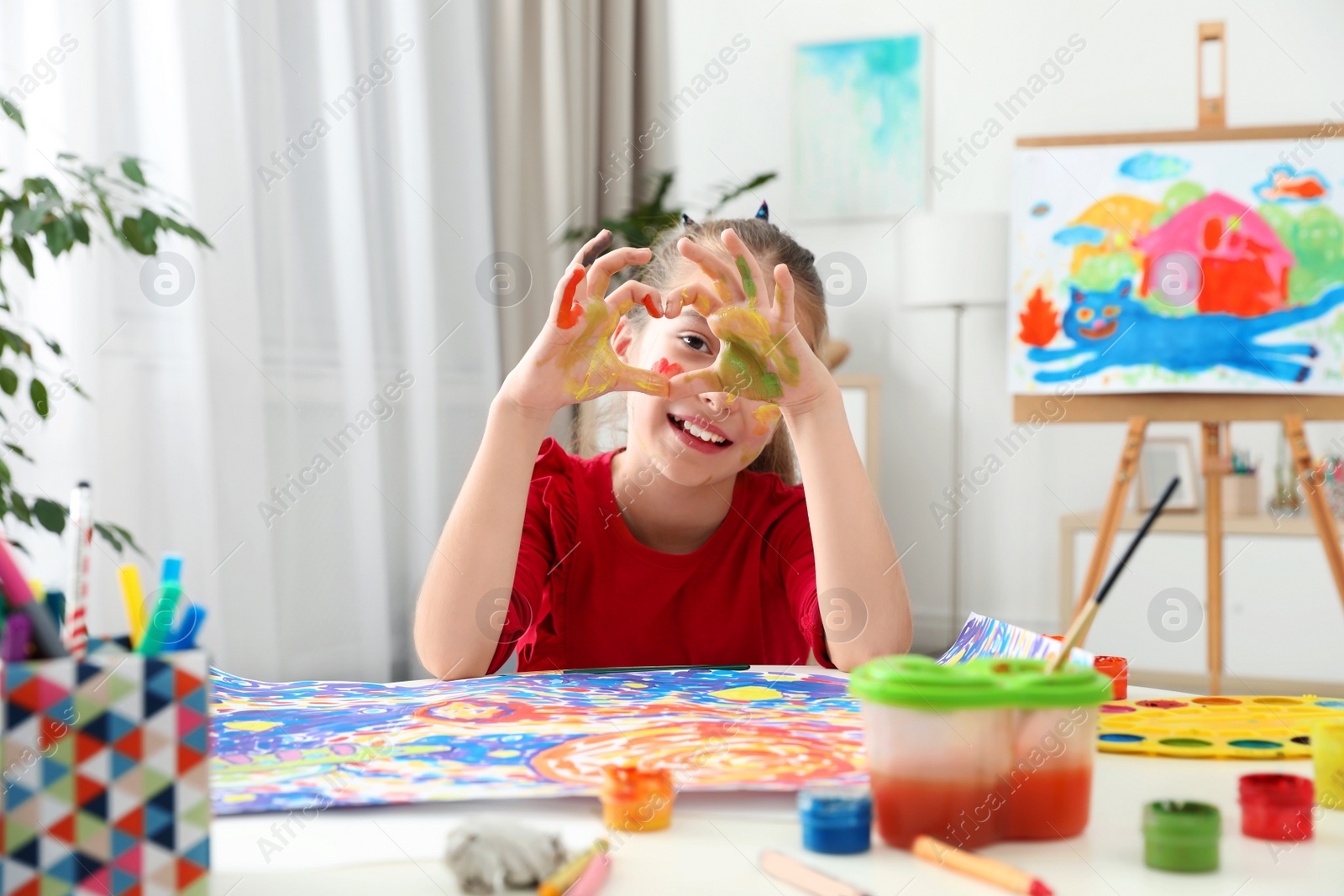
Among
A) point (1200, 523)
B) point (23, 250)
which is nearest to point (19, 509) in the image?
point (23, 250)

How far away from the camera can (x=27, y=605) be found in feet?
1.34

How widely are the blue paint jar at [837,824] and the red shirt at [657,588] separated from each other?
2.40 ft

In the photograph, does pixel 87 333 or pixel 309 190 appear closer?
pixel 87 333

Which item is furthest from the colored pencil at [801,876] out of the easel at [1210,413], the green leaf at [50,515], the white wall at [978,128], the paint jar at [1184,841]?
the white wall at [978,128]

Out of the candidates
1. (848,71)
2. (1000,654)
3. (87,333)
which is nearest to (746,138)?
(848,71)

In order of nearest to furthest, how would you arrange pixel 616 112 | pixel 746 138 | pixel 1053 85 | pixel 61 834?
pixel 61 834, pixel 616 112, pixel 1053 85, pixel 746 138

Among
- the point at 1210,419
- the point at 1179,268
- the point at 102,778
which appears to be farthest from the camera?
the point at 1179,268

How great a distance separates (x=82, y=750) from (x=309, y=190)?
2.26 metres

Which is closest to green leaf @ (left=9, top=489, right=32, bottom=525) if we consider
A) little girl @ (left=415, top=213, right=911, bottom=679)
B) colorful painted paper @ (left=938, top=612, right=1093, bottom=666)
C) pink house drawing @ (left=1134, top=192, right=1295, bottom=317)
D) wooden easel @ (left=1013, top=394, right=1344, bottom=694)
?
little girl @ (left=415, top=213, right=911, bottom=679)

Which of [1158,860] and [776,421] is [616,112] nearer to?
[776,421]

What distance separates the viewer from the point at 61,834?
15.7 inches

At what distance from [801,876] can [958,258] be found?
321 cm

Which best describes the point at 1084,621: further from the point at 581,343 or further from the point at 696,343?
the point at 696,343

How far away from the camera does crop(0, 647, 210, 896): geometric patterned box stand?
40cm
